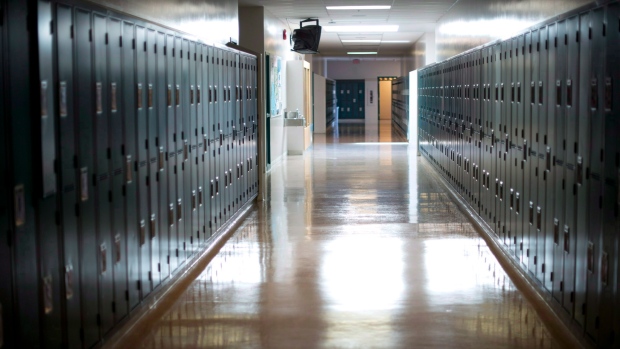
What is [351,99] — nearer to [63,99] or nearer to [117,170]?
[117,170]

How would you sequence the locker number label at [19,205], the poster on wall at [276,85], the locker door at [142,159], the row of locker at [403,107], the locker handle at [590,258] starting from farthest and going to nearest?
the row of locker at [403,107], the poster on wall at [276,85], the locker door at [142,159], the locker handle at [590,258], the locker number label at [19,205]

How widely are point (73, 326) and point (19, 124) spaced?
3.63ft

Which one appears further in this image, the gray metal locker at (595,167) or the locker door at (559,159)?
the locker door at (559,159)

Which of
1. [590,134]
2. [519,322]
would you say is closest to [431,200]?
[519,322]

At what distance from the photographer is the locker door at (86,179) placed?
3.99 meters

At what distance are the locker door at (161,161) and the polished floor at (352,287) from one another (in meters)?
0.35

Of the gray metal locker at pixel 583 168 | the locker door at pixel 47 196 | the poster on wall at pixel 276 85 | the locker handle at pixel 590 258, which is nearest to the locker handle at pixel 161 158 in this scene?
the locker door at pixel 47 196

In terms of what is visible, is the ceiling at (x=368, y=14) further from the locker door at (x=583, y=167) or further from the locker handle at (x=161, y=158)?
the locker door at (x=583, y=167)

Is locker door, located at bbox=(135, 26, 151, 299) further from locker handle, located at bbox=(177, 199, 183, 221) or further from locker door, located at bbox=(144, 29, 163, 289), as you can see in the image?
locker handle, located at bbox=(177, 199, 183, 221)

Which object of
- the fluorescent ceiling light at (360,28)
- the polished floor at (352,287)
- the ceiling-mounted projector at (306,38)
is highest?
the fluorescent ceiling light at (360,28)

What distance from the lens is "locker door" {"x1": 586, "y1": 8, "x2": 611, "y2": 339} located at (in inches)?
161

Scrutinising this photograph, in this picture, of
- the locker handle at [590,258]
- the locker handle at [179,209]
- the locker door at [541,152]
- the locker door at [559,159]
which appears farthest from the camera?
the locker handle at [179,209]

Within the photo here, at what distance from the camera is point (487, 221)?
8.16 metres

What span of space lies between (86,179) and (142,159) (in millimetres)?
1144
